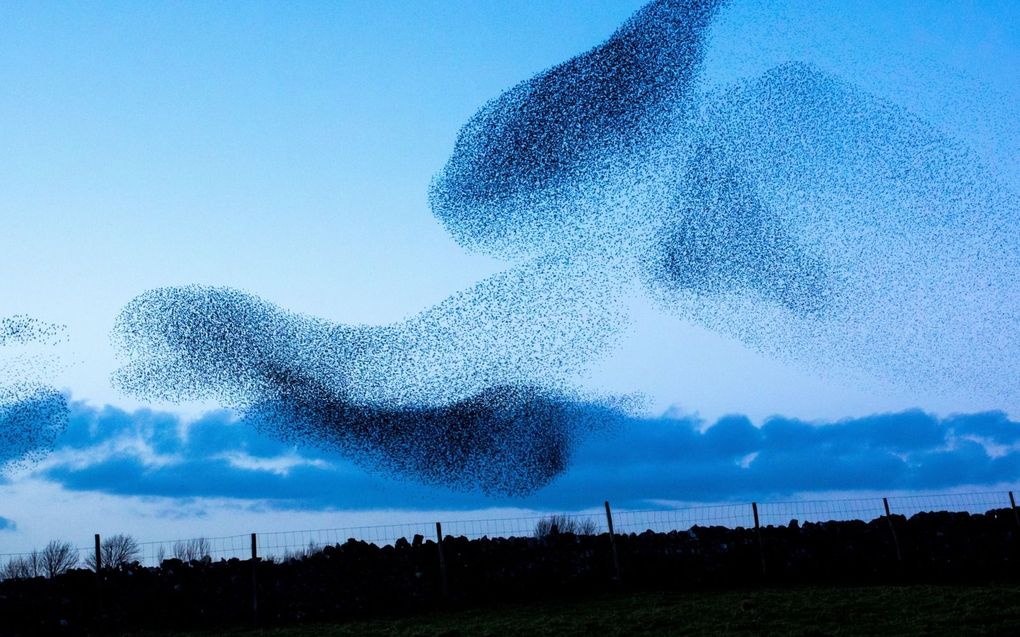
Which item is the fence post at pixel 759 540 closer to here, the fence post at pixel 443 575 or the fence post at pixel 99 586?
the fence post at pixel 443 575

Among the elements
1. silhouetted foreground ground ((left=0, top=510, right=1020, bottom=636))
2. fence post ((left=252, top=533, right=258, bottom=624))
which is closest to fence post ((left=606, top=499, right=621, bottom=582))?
silhouetted foreground ground ((left=0, top=510, right=1020, bottom=636))

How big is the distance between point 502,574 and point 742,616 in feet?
20.1

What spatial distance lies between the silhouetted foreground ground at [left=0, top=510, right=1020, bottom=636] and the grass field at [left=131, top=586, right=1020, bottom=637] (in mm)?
1145

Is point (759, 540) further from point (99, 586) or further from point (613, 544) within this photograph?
point (99, 586)

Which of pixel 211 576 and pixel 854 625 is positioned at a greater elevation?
pixel 211 576

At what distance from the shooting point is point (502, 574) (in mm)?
19859

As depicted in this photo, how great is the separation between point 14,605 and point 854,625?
49.8ft

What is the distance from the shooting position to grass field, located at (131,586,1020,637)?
553 inches

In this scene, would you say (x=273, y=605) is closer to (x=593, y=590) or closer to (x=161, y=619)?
(x=161, y=619)

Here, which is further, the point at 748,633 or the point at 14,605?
the point at 14,605

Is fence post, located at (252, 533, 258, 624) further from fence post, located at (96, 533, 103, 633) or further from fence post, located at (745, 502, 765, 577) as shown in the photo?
fence post, located at (745, 502, 765, 577)

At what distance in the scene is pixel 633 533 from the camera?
21312mm

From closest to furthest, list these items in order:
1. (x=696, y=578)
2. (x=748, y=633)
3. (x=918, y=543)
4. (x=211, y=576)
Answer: (x=748, y=633) < (x=211, y=576) < (x=696, y=578) < (x=918, y=543)

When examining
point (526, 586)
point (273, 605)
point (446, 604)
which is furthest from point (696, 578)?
point (273, 605)
